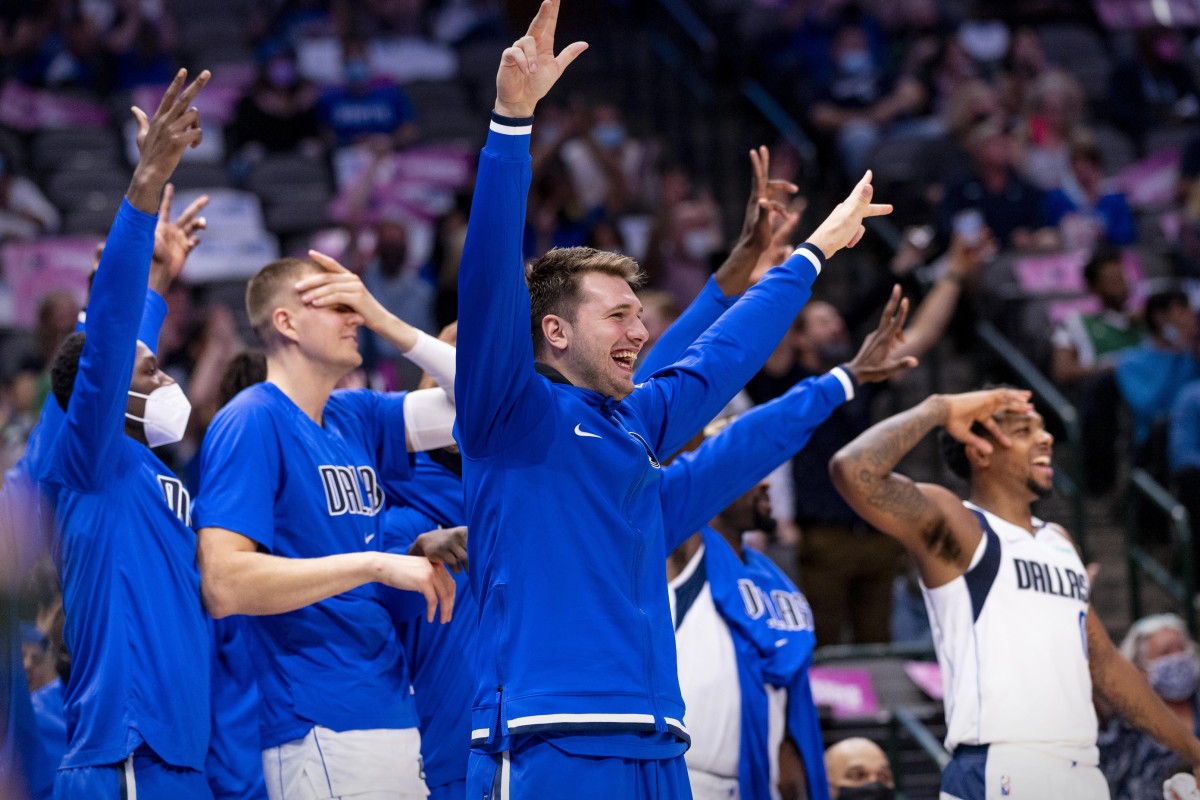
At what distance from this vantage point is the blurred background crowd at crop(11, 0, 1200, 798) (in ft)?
27.8

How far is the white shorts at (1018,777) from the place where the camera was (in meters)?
4.80

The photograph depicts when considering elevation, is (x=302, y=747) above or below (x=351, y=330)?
below

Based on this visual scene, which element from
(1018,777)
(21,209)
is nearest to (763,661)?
(1018,777)

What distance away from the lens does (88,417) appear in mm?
4023

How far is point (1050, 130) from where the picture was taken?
40.5 ft

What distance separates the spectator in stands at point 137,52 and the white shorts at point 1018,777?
8962mm

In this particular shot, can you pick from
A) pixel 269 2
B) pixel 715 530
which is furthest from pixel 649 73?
pixel 715 530

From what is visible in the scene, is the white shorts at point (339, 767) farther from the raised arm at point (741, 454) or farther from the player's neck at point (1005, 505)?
the player's neck at point (1005, 505)

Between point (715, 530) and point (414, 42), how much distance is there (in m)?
8.19

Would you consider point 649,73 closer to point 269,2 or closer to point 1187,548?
point 269,2

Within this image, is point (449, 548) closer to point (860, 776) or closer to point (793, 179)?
point (860, 776)

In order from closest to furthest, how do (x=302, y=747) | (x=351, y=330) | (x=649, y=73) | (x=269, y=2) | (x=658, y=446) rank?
(x=658, y=446), (x=302, y=747), (x=351, y=330), (x=269, y=2), (x=649, y=73)

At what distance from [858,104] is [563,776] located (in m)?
9.87

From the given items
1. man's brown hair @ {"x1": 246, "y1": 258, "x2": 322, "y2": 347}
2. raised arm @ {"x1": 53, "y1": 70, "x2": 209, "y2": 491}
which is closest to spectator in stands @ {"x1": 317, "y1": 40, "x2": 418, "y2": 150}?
man's brown hair @ {"x1": 246, "y1": 258, "x2": 322, "y2": 347}
